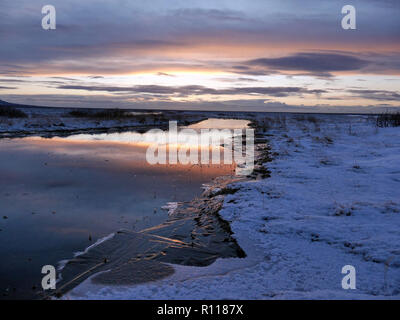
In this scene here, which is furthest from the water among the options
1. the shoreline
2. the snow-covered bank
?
the snow-covered bank

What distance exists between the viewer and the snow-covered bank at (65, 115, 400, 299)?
452 centimetres

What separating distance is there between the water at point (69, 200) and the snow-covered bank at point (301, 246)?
150 centimetres

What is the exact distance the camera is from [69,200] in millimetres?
9094

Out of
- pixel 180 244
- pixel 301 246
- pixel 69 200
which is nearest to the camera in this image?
pixel 301 246

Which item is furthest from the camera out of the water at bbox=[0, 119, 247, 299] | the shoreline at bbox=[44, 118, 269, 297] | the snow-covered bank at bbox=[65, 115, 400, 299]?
the water at bbox=[0, 119, 247, 299]

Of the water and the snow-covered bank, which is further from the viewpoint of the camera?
the water

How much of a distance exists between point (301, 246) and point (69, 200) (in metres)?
6.92

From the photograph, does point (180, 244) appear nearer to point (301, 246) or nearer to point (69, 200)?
point (301, 246)

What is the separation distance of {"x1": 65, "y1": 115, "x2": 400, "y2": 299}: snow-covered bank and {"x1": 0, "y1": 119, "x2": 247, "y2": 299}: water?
1.50 meters

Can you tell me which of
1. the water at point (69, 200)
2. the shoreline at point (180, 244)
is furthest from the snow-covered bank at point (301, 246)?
the water at point (69, 200)

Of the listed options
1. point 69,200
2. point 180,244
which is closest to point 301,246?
point 180,244

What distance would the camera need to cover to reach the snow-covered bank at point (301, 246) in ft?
14.8

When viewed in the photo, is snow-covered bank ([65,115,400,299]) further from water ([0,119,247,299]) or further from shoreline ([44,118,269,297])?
water ([0,119,247,299])

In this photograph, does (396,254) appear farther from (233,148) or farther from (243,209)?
(233,148)
